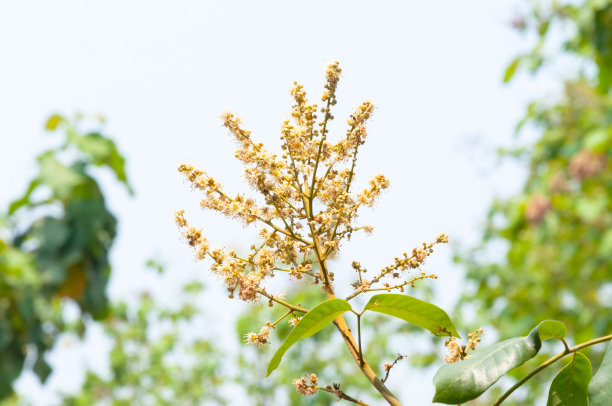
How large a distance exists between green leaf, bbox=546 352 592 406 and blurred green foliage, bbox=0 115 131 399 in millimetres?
2917

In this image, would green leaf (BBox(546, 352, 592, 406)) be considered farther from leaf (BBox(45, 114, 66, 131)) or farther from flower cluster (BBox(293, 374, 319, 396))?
leaf (BBox(45, 114, 66, 131))

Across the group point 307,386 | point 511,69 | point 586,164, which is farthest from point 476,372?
point 586,164

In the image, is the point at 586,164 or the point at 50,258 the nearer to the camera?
the point at 50,258

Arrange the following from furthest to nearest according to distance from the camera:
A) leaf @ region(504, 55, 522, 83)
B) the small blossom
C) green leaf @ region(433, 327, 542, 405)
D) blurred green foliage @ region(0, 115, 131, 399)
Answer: the small blossom
leaf @ region(504, 55, 522, 83)
blurred green foliage @ region(0, 115, 131, 399)
green leaf @ region(433, 327, 542, 405)

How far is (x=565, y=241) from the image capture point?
764 cm

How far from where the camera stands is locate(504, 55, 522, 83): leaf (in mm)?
5667

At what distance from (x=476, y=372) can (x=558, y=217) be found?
6.55 meters

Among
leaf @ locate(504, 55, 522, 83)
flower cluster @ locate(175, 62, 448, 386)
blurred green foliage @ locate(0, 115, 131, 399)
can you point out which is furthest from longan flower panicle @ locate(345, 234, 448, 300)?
leaf @ locate(504, 55, 522, 83)

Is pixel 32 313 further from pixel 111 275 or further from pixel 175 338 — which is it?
pixel 175 338

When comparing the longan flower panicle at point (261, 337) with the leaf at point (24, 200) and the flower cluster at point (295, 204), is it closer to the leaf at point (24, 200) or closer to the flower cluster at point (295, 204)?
the flower cluster at point (295, 204)

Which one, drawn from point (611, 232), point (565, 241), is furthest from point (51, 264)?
point (565, 241)

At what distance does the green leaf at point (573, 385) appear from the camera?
118cm

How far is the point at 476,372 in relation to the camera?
0.98 metres

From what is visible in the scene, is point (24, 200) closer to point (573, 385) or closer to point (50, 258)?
point (50, 258)
